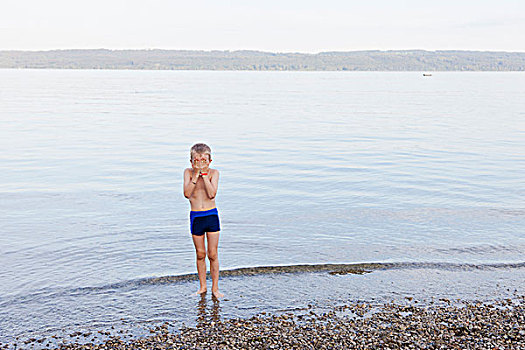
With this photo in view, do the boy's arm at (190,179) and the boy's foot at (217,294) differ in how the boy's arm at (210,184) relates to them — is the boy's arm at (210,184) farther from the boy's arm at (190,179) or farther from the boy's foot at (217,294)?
the boy's foot at (217,294)

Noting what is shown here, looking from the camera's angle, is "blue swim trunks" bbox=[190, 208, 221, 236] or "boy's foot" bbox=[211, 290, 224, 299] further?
"boy's foot" bbox=[211, 290, 224, 299]

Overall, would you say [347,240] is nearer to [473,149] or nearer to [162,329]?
[162,329]

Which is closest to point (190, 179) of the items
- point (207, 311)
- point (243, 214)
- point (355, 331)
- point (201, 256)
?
point (201, 256)

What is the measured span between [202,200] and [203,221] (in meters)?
0.33

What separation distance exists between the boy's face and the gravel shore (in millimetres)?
2197

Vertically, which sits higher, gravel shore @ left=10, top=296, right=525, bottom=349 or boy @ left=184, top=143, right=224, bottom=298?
boy @ left=184, top=143, right=224, bottom=298

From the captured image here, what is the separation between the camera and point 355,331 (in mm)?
7379

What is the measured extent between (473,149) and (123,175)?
18.5 m

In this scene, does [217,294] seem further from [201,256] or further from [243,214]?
[243,214]

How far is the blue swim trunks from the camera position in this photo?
27.7ft

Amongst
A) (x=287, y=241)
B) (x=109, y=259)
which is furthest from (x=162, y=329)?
(x=287, y=241)

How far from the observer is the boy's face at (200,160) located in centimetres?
789

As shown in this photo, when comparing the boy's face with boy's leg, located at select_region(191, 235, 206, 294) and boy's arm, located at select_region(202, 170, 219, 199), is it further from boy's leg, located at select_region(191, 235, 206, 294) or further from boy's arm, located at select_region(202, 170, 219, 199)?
boy's leg, located at select_region(191, 235, 206, 294)

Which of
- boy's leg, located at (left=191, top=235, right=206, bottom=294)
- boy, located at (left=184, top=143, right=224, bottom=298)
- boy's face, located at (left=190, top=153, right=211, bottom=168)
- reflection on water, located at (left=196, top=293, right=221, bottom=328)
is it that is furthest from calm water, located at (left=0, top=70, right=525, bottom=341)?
boy's face, located at (left=190, top=153, right=211, bottom=168)
